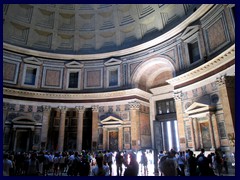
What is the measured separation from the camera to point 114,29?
23.4m

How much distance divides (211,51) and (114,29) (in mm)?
12182

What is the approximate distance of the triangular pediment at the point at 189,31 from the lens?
1601 cm

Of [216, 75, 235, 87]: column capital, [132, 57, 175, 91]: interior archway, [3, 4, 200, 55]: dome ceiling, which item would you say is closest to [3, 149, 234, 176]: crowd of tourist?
[216, 75, 235, 87]: column capital

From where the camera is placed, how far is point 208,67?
1434cm

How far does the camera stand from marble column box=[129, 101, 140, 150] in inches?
750

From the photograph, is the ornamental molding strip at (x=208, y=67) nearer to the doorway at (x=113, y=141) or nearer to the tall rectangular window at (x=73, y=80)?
the doorway at (x=113, y=141)

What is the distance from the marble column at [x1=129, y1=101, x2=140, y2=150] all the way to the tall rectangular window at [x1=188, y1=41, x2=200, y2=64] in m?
6.91

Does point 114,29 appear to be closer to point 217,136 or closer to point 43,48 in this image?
point 43,48

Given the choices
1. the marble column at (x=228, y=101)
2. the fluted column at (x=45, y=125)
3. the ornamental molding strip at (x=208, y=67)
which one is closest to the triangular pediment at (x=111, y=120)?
the fluted column at (x=45, y=125)

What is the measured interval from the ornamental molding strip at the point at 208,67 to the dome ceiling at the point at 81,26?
20.6ft

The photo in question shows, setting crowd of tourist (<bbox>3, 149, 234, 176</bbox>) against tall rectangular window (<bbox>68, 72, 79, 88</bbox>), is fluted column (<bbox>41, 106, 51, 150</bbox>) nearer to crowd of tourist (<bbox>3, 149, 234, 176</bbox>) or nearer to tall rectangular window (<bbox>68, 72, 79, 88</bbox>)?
tall rectangular window (<bbox>68, 72, 79, 88</bbox>)

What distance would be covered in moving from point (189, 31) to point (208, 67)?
4.15 metres
